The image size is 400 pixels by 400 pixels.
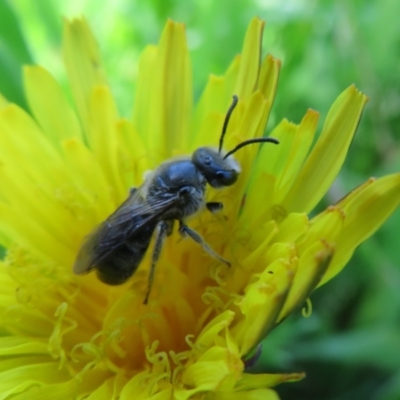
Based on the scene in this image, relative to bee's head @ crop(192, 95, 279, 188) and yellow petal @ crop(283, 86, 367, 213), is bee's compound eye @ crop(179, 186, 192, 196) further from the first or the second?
yellow petal @ crop(283, 86, 367, 213)

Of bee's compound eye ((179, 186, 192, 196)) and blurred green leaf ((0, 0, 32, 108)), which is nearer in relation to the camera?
bee's compound eye ((179, 186, 192, 196))

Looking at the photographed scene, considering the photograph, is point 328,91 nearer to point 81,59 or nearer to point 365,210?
point 81,59

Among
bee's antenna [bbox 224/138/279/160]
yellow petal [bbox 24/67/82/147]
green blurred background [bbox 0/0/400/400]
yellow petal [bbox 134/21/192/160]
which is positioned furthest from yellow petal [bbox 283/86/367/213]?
yellow petal [bbox 24/67/82/147]

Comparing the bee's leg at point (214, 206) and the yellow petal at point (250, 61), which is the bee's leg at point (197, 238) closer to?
the bee's leg at point (214, 206)

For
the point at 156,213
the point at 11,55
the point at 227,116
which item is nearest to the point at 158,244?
the point at 156,213

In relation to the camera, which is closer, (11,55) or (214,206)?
(214,206)

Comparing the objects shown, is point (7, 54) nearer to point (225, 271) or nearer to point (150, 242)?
point (150, 242)
